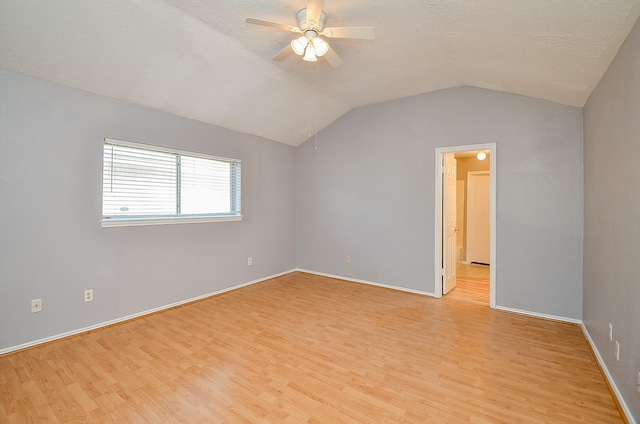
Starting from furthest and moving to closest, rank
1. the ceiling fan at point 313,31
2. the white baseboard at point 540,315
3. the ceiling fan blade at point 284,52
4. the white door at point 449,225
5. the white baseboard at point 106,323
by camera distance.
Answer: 1. the white door at point 449,225
2. the white baseboard at point 540,315
3. the white baseboard at point 106,323
4. the ceiling fan blade at point 284,52
5. the ceiling fan at point 313,31

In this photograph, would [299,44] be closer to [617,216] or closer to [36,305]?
[617,216]

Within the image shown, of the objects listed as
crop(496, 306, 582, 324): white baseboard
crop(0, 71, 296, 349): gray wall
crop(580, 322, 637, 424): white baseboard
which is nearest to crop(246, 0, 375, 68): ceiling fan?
crop(0, 71, 296, 349): gray wall

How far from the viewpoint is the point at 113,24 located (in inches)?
90.3

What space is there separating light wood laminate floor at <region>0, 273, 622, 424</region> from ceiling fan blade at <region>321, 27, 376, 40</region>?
261 centimetres

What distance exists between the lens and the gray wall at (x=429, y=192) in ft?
10.4

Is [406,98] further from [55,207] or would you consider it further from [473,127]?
[55,207]

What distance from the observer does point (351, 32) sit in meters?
2.13

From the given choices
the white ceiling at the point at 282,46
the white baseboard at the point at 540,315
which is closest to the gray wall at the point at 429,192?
the white baseboard at the point at 540,315

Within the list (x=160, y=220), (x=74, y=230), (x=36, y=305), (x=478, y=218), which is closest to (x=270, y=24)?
(x=160, y=220)

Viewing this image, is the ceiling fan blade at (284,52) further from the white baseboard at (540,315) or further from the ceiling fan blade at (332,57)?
the white baseboard at (540,315)

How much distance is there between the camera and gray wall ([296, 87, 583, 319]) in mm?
3174

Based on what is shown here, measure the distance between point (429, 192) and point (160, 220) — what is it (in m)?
3.60

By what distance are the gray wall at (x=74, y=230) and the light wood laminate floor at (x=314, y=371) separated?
335 millimetres

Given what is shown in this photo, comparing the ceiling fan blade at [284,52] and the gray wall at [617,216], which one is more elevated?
the ceiling fan blade at [284,52]
